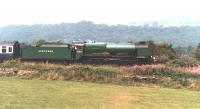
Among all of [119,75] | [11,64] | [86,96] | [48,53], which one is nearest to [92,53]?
[48,53]

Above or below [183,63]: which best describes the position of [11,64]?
below

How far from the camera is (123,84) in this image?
109 ft

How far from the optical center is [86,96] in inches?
1037

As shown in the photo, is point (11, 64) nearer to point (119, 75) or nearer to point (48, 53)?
point (48, 53)

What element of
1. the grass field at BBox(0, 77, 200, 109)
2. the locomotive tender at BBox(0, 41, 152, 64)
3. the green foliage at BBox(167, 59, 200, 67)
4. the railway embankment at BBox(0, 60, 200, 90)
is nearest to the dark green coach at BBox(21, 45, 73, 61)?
the locomotive tender at BBox(0, 41, 152, 64)

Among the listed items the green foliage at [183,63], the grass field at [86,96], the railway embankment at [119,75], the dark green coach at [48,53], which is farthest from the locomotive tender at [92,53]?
the grass field at [86,96]

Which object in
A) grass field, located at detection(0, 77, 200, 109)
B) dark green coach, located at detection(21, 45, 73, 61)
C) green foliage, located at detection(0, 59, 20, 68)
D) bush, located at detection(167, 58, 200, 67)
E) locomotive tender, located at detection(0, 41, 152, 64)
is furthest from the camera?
dark green coach, located at detection(21, 45, 73, 61)

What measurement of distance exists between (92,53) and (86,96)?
20.2 meters

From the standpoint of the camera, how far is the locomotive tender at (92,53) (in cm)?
4544

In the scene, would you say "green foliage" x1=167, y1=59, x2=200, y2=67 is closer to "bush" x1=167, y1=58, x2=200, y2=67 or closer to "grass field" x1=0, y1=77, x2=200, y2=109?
"bush" x1=167, y1=58, x2=200, y2=67

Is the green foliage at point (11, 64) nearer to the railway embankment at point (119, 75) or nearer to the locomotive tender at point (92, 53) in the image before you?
the railway embankment at point (119, 75)

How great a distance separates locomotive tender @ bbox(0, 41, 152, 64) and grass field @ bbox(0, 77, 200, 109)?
12.9 metres

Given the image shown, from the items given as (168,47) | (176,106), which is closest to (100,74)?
(176,106)

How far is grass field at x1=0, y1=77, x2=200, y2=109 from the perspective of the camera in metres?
Answer: 23.3
